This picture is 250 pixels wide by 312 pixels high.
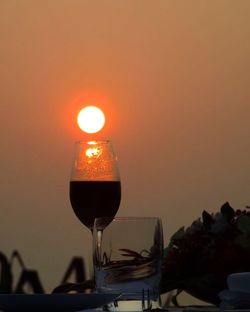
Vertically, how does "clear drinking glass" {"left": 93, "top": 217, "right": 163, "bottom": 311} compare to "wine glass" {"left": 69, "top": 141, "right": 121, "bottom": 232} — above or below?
below

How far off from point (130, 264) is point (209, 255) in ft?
0.33

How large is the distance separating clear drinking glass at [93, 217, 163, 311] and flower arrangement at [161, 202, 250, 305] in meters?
0.05

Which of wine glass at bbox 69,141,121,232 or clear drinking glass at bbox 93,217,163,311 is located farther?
wine glass at bbox 69,141,121,232

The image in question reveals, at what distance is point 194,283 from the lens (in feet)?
2.82

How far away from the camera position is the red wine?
3.79 ft

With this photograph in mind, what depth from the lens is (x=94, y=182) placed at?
1.16 meters

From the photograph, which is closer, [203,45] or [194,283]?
[194,283]

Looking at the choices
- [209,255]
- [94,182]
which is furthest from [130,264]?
[94,182]

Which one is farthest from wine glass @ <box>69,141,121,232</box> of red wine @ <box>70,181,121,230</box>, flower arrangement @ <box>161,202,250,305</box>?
flower arrangement @ <box>161,202,250,305</box>

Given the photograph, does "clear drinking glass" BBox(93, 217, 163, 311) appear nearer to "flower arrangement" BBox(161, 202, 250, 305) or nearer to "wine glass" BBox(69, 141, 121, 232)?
"flower arrangement" BBox(161, 202, 250, 305)

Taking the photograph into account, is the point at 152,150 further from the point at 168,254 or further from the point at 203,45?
the point at 168,254

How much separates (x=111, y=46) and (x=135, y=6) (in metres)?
0.28

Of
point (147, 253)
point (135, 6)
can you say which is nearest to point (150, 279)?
point (147, 253)

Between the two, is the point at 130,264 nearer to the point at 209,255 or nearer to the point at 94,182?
the point at 209,255
